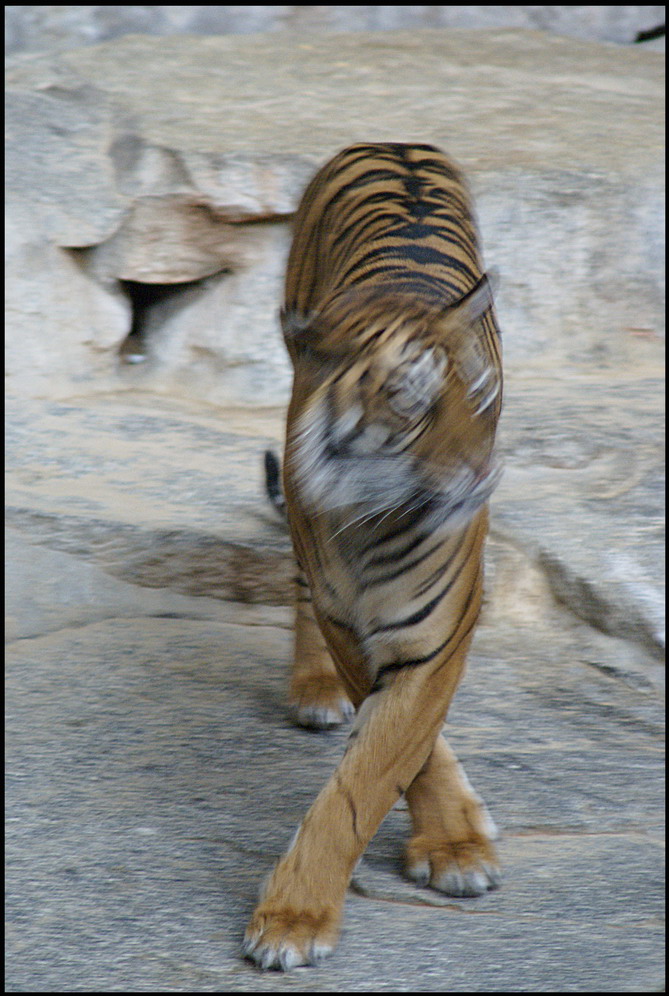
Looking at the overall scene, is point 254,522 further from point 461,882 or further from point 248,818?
point 461,882

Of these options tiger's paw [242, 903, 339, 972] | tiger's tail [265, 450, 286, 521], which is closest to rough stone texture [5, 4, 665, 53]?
tiger's tail [265, 450, 286, 521]

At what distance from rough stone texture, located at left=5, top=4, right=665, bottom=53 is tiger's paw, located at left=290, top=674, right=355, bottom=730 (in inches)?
181

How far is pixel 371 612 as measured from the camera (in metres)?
1.89

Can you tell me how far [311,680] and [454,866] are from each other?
0.76 m

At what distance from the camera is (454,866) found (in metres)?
2.05

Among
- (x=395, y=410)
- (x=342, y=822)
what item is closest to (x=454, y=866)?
(x=342, y=822)

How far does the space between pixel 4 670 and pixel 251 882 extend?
43.1 inches

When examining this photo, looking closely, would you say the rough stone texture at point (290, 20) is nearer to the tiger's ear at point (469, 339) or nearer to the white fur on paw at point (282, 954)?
the tiger's ear at point (469, 339)

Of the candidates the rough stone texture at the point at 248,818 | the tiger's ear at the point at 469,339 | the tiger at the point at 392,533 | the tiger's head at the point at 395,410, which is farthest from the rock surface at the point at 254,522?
the tiger's ear at the point at 469,339

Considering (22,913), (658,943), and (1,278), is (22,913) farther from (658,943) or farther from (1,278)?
(1,278)

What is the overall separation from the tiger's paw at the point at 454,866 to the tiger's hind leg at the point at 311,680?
2.00 feet

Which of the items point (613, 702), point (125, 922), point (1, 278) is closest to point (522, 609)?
point (613, 702)

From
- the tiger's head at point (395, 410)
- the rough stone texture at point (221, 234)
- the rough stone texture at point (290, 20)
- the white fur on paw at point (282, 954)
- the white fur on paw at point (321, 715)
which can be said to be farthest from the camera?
the rough stone texture at point (290, 20)

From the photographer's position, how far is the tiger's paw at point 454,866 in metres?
2.05
